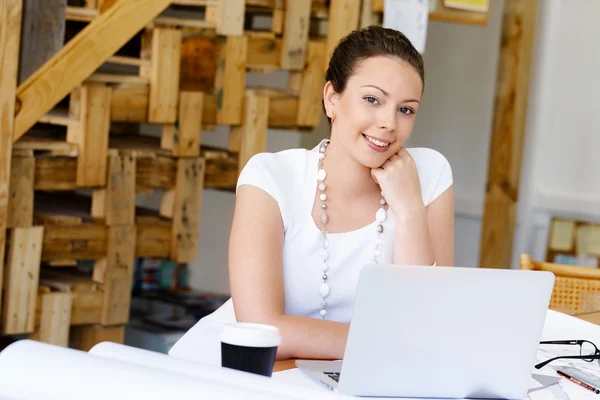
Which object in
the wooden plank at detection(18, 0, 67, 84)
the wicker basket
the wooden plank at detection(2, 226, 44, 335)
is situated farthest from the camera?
the wooden plank at detection(18, 0, 67, 84)

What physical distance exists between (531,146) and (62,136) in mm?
2712

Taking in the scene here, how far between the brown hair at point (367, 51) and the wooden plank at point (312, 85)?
59.5 inches

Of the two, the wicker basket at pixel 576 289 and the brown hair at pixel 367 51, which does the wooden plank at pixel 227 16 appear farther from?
the wicker basket at pixel 576 289

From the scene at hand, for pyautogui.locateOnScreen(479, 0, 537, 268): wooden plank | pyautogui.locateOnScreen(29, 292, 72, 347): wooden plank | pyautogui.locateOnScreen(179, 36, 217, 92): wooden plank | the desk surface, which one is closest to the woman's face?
the desk surface

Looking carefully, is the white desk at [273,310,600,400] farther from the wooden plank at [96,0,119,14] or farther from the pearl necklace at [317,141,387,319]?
the wooden plank at [96,0,119,14]

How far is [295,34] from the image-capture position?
140 inches

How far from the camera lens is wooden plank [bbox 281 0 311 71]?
353cm

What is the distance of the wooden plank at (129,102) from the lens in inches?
124

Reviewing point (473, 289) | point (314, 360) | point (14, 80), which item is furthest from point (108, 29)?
point (473, 289)

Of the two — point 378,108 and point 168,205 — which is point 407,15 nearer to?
point 168,205

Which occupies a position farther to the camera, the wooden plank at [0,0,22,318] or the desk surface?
the wooden plank at [0,0,22,318]

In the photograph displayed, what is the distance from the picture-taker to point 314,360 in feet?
5.15

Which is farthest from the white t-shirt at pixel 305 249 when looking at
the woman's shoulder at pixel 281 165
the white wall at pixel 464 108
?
the white wall at pixel 464 108

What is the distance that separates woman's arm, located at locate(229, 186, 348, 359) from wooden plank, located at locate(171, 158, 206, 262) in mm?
1383
